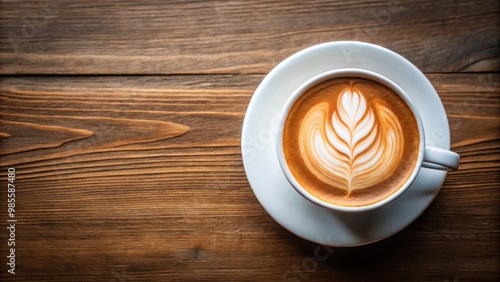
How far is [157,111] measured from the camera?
112 centimetres

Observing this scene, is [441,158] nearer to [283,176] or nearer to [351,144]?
[351,144]

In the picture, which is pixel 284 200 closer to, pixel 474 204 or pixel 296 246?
pixel 296 246

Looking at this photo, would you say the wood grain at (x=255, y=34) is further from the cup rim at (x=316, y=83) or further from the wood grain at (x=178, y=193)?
the cup rim at (x=316, y=83)

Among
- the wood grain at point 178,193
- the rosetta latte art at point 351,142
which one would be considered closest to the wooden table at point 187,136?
the wood grain at point 178,193

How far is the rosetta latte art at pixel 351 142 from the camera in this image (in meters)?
0.92

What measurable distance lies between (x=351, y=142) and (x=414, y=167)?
128 mm

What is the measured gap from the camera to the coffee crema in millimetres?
917

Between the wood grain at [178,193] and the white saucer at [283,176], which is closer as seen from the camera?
the white saucer at [283,176]

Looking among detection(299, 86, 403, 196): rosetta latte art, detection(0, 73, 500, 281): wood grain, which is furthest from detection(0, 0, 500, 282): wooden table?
detection(299, 86, 403, 196): rosetta latte art

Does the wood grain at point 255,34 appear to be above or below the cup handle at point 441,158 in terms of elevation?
above

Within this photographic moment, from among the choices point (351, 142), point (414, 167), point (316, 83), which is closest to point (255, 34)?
point (316, 83)

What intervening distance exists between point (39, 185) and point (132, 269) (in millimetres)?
300

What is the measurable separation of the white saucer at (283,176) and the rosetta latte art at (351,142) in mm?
86

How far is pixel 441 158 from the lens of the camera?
0.89 meters
